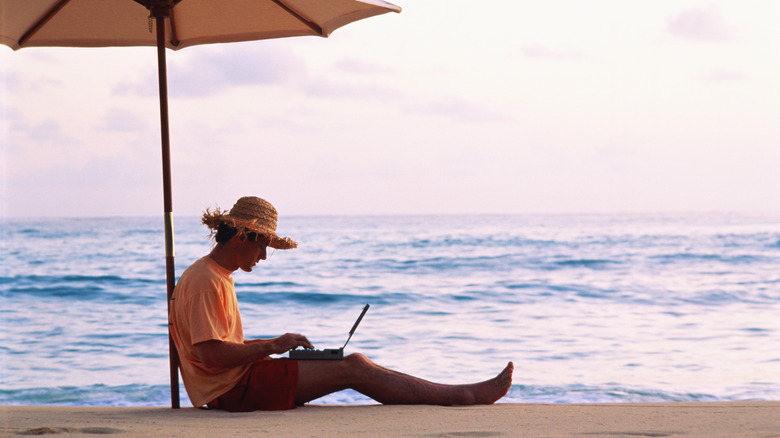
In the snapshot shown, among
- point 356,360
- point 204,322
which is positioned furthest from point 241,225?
point 356,360

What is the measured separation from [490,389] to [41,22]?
3010 mm

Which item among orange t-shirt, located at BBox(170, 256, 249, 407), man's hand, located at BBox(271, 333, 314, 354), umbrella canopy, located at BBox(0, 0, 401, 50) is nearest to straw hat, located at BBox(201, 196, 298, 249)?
orange t-shirt, located at BBox(170, 256, 249, 407)

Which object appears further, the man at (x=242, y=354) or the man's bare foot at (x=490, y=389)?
the man's bare foot at (x=490, y=389)

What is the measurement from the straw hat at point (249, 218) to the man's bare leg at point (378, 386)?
620 millimetres

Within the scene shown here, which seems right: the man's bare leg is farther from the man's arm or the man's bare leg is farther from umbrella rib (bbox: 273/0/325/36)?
umbrella rib (bbox: 273/0/325/36)

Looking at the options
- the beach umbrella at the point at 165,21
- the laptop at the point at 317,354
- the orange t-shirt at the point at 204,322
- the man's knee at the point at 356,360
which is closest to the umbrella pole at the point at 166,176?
the beach umbrella at the point at 165,21

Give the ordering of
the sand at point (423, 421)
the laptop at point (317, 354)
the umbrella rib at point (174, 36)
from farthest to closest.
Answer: the umbrella rib at point (174, 36), the laptop at point (317, 354), the sand at point (423, 421)

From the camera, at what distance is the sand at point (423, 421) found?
10.7 feet

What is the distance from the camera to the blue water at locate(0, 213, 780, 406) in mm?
7832

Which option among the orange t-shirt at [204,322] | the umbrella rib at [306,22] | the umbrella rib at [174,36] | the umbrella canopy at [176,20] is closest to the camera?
the orange t-shirt at [204,322]

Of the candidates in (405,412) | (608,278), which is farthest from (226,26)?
(608,278)

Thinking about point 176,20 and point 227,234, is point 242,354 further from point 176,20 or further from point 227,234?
point 176,20

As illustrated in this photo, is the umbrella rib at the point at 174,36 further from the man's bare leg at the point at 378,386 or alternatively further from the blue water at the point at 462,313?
the blue water at the point at 462,313

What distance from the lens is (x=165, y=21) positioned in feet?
14.6
